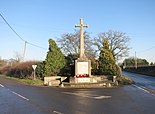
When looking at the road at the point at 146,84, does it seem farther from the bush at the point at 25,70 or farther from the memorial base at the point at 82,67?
the bush at the point at 25,70

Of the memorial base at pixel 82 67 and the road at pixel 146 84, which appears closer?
the road at pixel 146 84

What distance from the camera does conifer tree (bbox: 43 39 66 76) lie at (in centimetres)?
3362

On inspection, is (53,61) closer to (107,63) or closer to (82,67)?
(82,67)

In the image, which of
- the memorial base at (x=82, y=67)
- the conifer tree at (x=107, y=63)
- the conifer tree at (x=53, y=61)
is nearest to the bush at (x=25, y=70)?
the conifer tree at (x=53, y=61)

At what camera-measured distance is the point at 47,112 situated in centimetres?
1104

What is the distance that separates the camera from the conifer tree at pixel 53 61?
1324 inches

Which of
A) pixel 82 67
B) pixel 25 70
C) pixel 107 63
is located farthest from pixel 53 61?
pixel 25 70

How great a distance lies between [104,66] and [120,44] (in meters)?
40.2

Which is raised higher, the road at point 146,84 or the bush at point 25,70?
the bush at point 25,70

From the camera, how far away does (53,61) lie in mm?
33750

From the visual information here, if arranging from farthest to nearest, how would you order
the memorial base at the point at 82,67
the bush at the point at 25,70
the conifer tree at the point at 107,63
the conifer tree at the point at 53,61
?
the bush at the point at 25,70 → the conifer tree at the point at 53,61 → the conifer tree at the point at 107,63 → the memorial base at the point at 82,67

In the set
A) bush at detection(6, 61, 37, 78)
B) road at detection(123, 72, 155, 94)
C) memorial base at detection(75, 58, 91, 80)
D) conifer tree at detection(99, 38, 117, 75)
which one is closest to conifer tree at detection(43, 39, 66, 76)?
conifer tree at detection(99, 38, 117, 75)

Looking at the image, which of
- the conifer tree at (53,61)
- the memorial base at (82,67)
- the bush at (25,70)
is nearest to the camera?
the memorial base at (82,67)

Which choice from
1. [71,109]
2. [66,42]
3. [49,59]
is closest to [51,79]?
[49,59]
